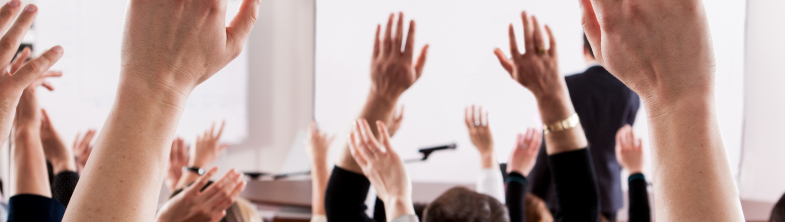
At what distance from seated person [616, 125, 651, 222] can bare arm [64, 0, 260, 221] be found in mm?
833

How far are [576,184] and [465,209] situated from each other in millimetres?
219

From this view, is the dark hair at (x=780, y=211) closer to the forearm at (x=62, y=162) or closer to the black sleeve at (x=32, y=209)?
the black sleeve at (x=32, y=209)

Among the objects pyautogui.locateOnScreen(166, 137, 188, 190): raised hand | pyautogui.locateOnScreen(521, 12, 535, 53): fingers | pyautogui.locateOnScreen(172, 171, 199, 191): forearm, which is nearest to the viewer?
pyautogui.locateOnScreen(521, 12, 535, 53): fingers

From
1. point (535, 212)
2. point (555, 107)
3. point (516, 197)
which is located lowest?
point (535, 212)

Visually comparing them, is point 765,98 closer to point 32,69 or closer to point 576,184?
point 576,184

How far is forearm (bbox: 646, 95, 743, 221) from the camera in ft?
1.03

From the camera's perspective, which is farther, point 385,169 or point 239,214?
point 239,214

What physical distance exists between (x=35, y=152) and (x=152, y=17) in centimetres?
69

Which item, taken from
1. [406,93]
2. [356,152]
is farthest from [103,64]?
[356,152]

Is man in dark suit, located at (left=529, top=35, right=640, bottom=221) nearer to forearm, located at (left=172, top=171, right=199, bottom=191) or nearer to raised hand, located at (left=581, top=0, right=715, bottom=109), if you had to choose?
forearm, located at (left=172, top=171, right=199, bottom=191)

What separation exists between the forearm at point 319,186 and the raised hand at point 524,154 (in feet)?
1.60

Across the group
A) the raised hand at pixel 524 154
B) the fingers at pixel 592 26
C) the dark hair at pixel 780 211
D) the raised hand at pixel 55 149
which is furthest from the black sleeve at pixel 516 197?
the raised hand at pixel 55 149

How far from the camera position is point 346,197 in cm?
75

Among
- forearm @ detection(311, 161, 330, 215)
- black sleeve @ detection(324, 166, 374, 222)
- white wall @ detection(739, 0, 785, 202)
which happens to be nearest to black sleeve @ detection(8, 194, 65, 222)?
black sleeve @ detection(324, 166, 374, 222)
